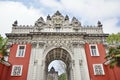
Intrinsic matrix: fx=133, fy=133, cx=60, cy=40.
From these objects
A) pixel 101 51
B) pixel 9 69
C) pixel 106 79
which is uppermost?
pixel 101 51

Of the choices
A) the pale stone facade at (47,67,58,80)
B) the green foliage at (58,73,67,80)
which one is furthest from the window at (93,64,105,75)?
the pale stone facade at (47,67,58,80)

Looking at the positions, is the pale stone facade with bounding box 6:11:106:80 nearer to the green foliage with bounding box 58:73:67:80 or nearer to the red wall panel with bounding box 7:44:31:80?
the red wall panel with bounding box 7:44:31:80

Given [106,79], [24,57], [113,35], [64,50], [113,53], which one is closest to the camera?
[113,53]

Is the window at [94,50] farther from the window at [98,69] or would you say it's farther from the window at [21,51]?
the window at [21,51]

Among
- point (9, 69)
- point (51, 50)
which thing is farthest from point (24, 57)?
point (51, 50)

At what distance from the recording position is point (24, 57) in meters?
22.7

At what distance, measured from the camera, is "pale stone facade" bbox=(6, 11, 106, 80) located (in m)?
21.8

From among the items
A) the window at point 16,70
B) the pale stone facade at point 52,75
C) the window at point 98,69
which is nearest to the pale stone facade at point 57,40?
the window at point 98,69

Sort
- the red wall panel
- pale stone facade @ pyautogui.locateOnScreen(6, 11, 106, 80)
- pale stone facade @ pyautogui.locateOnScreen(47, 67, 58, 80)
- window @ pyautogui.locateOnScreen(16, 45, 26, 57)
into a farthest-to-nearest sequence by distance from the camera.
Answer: pale stone facade @ pyautogui.locateOnScreen(47, 67, 58, 80) < window @ pyautogui.locateOnScreen(16, 45, 26, 57) < pale stone facade @ pyautogui.locateOnScreen(6, 11, 106, 80) < the red wall panel

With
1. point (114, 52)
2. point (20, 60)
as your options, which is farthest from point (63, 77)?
point (114, 52)

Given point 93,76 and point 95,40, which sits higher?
point 95,40

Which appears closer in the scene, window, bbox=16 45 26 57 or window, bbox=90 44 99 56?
window, bbox=16 45 26 57

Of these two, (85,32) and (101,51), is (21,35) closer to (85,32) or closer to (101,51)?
(85,32)

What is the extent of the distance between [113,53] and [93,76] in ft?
18.2
